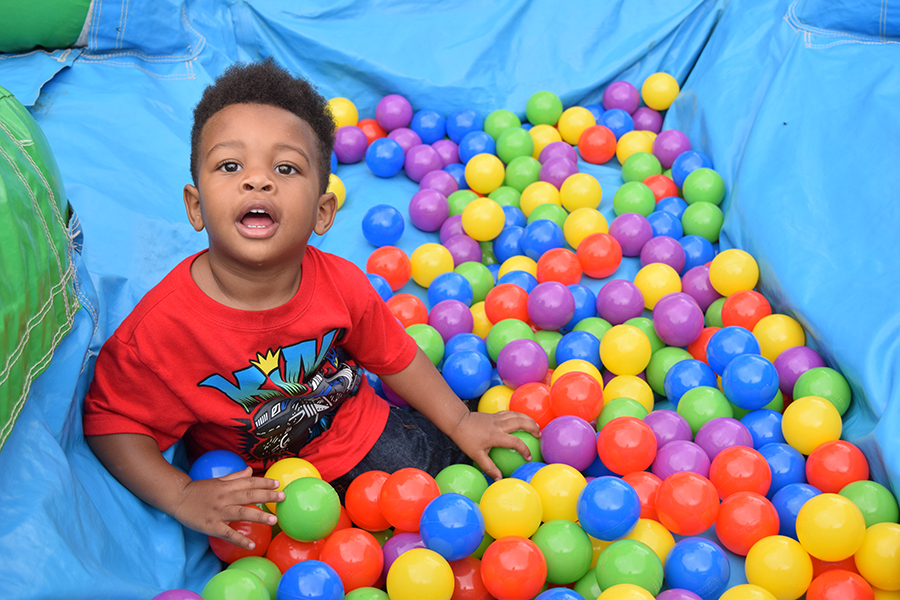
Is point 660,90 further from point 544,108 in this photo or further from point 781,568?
point 781,568

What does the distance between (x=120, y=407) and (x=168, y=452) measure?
140 millimetres

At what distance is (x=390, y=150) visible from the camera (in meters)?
2.50

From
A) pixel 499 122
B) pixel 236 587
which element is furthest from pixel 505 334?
pixel 499 122

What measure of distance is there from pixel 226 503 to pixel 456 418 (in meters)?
0.51

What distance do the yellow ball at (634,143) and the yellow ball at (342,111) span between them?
3.04ft

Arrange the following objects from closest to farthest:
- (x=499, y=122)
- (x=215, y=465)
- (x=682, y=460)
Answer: (x=215, y=465), (x=682, y=460), (x=499, y=122)

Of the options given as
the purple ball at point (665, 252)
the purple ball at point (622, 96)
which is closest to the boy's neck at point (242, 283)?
the purple ball at point (665, 252)

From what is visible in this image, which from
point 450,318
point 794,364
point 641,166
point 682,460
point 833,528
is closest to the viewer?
point 833,528

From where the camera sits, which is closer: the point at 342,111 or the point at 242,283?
the point at 242,283

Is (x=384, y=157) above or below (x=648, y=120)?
below

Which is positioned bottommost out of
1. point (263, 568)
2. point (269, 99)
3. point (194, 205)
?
point (263, 568)

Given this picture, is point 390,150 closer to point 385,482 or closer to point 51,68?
point 51,68

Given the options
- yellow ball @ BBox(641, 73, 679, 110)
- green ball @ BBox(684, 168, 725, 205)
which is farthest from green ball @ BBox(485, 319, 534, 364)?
yellow ball @ BBox(641, 73, 679, 110)

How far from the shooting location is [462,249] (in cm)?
225
